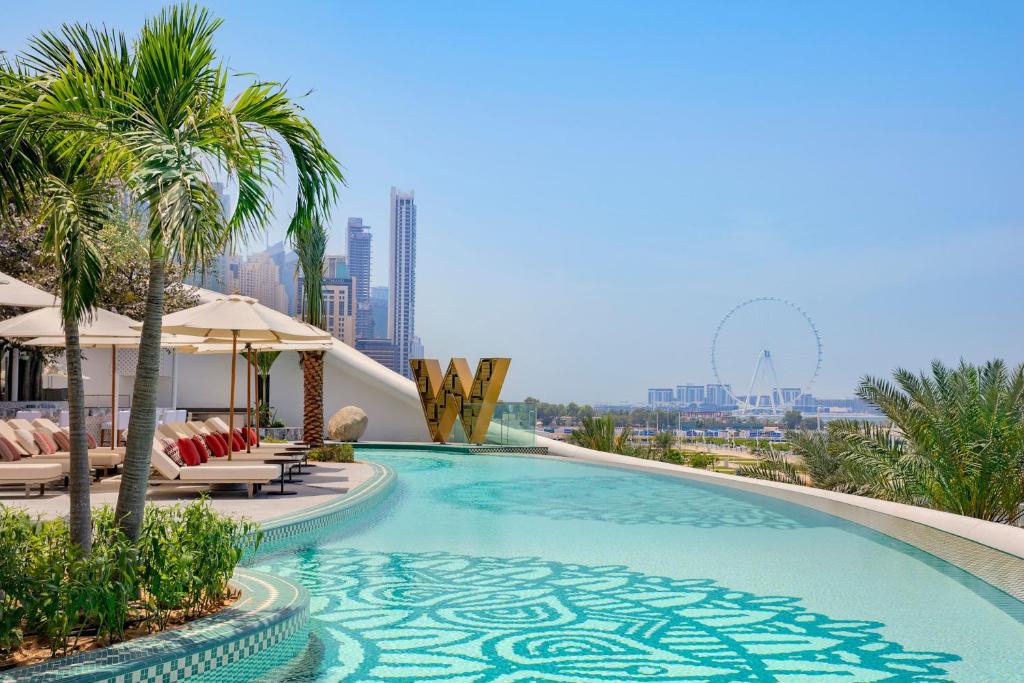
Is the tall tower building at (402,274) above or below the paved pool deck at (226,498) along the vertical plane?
above

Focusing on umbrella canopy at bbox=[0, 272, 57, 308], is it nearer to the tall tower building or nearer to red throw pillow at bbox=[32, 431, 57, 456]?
red throw pillow at bbox=[32, 431, 57, 456]

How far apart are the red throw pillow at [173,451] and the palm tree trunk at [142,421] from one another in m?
6.25

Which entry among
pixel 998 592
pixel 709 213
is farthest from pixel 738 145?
pixel 998 592

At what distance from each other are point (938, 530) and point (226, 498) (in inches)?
318

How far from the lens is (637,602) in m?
6.77

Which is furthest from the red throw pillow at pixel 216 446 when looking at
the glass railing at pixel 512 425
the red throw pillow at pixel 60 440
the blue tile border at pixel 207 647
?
the glass railing at pixel 512 425

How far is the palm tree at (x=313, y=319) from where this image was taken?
18391 mm

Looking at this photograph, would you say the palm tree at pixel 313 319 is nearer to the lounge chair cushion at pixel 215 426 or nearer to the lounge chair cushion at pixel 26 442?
the lounge chair cushion at pixel 215 426

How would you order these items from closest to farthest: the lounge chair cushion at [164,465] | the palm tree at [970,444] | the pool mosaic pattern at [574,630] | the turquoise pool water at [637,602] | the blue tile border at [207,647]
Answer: the blue tile border at [207,647] → the pool mosaic pattern at [574,630] → the turquoise pool water at [637,602] → the palm tree at [970,444] → the lounge chair cushion at [164,465]

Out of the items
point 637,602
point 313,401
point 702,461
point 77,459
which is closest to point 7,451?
point 77,459

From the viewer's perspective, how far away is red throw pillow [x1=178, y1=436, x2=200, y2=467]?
10.8m

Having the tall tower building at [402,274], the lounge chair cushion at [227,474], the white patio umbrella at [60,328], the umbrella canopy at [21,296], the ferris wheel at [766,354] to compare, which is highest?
the tall tower building at [402,274]

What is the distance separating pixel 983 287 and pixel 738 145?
4422cm

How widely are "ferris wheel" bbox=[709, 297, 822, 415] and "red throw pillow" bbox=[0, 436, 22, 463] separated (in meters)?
58.5
